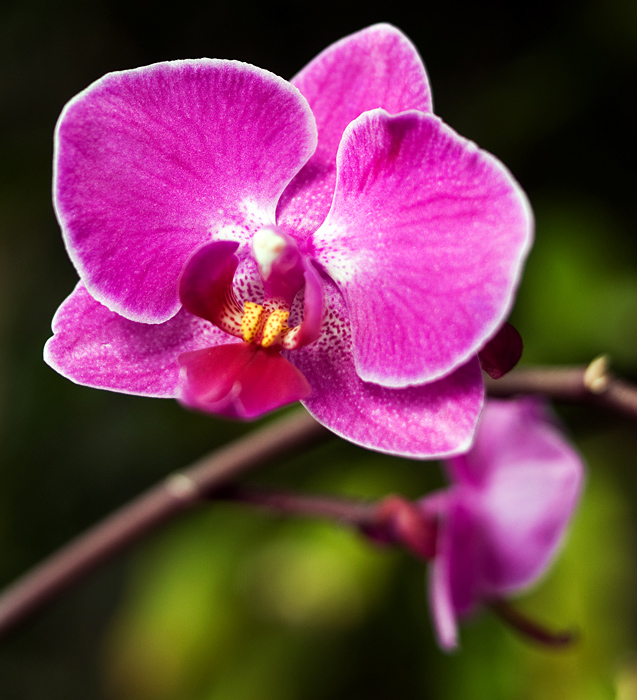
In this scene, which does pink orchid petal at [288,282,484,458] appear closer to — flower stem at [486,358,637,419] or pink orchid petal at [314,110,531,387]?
pink orchid petal at [314,110,531,387]

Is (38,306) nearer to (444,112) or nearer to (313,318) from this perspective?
(444,112)

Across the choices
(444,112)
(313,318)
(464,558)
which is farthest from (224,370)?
(444,112)

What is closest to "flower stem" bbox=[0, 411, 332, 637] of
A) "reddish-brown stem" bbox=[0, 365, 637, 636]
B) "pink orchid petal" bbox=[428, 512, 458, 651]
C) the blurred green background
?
"reddish-brown stem" bbox=[0, 365, 637, 636]

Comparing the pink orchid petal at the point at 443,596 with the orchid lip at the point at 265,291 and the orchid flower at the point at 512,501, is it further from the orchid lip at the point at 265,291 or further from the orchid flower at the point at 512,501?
the orchid lip at the point at 265,291

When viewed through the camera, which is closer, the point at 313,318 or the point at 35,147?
Answer: the point at 313,318

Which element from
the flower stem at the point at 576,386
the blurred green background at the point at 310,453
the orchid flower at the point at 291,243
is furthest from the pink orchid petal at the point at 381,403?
the blurred green background at the point at 310,453

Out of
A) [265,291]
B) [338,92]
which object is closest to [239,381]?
[265,291]

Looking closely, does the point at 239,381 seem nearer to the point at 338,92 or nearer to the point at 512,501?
the point at 338,92
